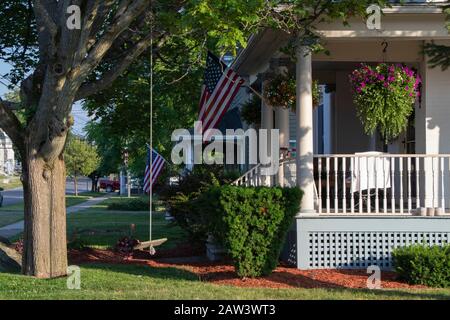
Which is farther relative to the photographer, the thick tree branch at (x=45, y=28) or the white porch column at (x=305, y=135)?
the white porch column at (x=305, y=135)

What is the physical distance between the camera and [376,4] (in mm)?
10742

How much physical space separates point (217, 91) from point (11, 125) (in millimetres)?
3844

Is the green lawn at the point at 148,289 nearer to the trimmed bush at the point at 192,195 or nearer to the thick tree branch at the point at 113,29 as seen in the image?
the trimmed bush at the point at 192,195

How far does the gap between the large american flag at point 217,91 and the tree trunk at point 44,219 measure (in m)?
3.06

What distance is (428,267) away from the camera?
1011 centimetres

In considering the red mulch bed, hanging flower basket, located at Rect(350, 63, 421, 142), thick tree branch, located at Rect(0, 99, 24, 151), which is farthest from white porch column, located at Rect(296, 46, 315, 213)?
thick tree branch, located at Rect(0, 99, 24, 151)

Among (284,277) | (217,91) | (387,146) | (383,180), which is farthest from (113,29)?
(387,146)

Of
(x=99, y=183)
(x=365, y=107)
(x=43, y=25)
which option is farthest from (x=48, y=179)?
(x=99, y=183)

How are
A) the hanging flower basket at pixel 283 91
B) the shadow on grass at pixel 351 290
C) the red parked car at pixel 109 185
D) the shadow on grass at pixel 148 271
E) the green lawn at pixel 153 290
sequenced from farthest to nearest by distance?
the red parked car at pixel 109 185 → the hanging flower basket at pixel 283 91 → the shadow on grass at pixel 148 271 → the shadow on grass at pixel 351 290 → the green lawn at pixel 153 290

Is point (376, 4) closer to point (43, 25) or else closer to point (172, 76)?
point (43, 25)

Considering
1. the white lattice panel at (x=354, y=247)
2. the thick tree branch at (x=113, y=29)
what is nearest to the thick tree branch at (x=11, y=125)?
the thick tree branch at (x=113, y=29)

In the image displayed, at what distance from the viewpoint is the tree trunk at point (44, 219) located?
1141 cm

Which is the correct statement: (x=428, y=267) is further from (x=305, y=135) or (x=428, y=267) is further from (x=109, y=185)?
(x=109, y=185)

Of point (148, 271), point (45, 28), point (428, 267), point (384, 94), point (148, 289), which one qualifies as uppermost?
point (45, 28)
